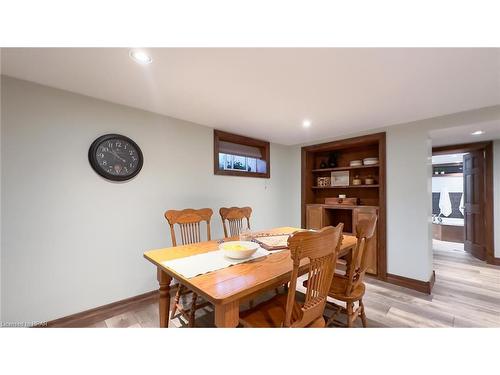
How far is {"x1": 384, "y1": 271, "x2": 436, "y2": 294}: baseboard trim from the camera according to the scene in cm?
246

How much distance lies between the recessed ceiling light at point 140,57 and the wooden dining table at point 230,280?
1.37 m

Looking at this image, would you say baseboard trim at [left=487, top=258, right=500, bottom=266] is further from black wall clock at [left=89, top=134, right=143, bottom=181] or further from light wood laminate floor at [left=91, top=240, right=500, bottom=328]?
black wall clock at [left=89, top=134, right=143, bottom=181]

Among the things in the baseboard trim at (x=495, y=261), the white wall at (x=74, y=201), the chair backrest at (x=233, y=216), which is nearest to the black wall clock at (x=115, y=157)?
the white wall at (x=74, y=201)

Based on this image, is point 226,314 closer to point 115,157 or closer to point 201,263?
point 201,263

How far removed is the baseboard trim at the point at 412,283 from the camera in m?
2.46

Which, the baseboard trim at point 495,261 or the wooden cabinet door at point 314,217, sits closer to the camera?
the baseboard trim at point 495,261

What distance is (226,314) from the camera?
94cm

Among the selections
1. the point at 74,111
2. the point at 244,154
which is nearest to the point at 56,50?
the point at 74,111

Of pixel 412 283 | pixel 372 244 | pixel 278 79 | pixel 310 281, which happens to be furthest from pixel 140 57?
pixel 412 283

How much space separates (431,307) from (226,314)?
247cm

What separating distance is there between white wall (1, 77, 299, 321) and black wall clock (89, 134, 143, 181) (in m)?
0.08

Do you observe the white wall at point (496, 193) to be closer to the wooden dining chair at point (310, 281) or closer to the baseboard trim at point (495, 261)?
the baseboard trim at point (495, 261)

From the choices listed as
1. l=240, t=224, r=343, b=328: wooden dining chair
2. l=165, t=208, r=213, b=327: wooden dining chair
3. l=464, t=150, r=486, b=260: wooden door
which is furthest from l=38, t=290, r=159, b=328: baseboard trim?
l=464, t=150, r=486, b=260: wooden door

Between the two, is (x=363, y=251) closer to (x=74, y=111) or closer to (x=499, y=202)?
(x=74, y=111)
